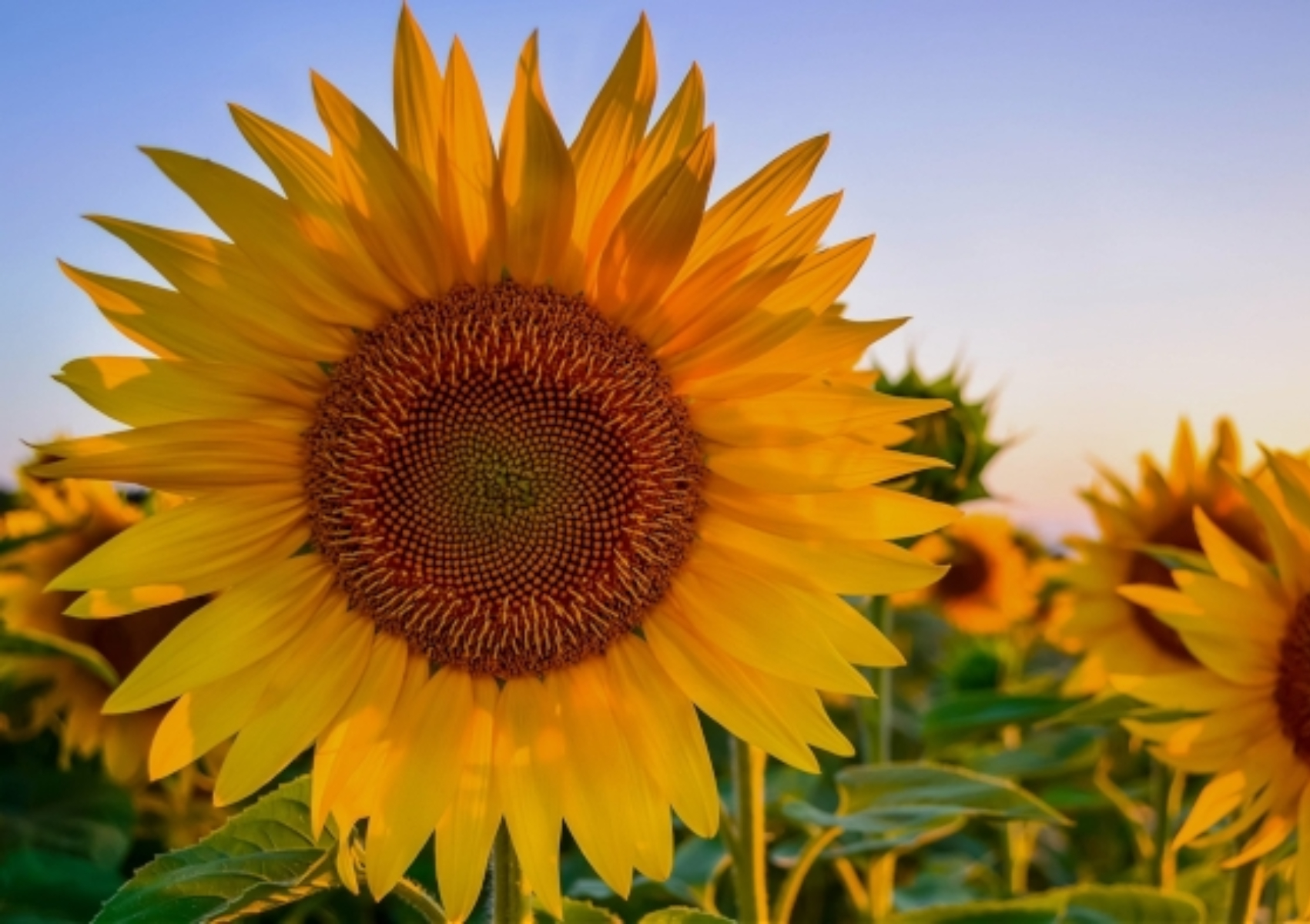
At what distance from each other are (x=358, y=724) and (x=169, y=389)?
1.72ft

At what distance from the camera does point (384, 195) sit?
5.35ft

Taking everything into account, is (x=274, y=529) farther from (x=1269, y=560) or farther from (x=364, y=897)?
(x=1269, y=560)

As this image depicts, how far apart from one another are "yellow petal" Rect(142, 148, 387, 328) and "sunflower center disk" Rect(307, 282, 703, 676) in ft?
0.49

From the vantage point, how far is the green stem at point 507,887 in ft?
5.70

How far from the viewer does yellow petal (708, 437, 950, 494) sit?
5.61ft

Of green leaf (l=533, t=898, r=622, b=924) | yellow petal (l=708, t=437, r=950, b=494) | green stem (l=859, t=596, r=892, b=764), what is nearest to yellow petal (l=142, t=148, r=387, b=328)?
yellow petal (l=708, t=437, r=950, b=494)

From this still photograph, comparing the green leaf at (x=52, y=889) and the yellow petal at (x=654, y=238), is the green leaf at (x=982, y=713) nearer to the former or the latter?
the yellow petal at (x=654, y=238)

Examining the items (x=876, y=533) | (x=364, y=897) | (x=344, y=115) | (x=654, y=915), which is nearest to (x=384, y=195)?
(x=344, y=115)

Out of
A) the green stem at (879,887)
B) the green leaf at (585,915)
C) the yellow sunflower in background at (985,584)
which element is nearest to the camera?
the green leaf at (585,915)

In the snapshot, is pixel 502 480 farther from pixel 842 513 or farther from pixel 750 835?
pixel 750 835

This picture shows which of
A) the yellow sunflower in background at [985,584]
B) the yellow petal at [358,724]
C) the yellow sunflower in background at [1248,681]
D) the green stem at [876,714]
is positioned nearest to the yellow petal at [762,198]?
the yellow petal at [358,724]

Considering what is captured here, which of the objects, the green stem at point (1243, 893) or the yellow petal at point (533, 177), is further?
the green stem at point (1243, 893)

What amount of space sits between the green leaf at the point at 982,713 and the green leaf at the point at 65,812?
197 cm

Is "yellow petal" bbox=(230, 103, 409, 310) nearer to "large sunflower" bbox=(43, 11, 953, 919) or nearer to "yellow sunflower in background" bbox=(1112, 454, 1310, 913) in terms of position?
"large sunflower" bbox=(43, 11, 953, 919)
